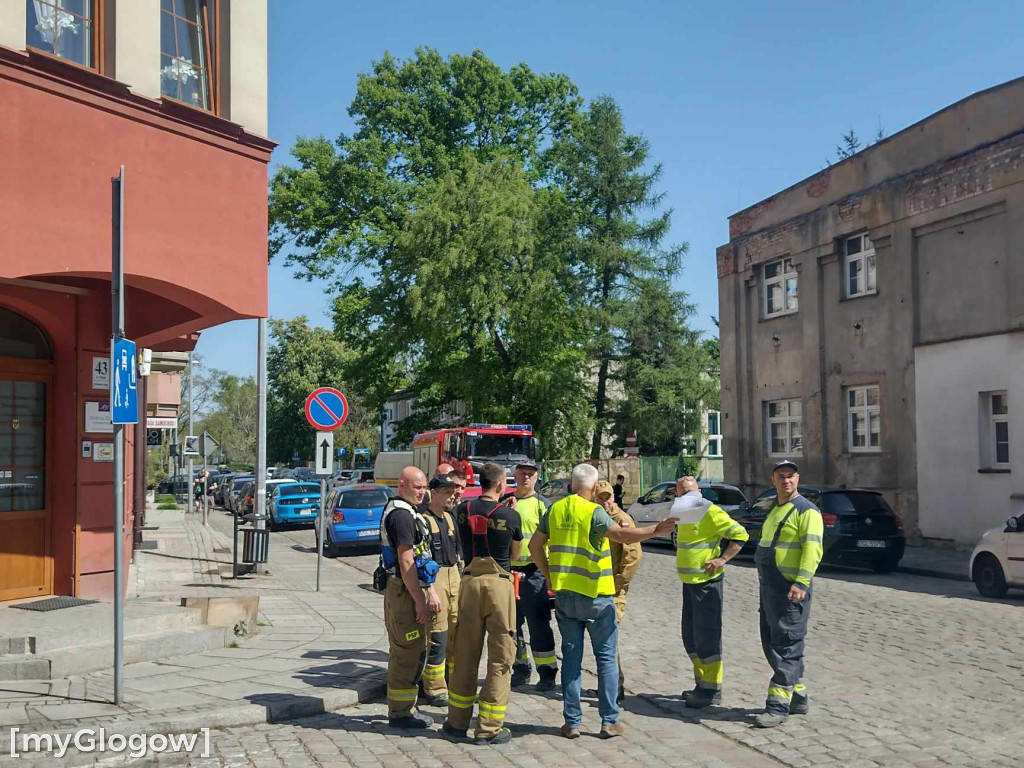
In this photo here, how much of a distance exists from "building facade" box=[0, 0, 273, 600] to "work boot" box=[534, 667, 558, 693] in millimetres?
5767

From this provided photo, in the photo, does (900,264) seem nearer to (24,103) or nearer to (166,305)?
(166,305)

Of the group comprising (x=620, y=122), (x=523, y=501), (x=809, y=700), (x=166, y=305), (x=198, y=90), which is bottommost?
(x=809, y=700)

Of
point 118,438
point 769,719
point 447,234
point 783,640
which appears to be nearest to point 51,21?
point 118,438

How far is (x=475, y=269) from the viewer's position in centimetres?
3750

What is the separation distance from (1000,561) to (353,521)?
13202 mm

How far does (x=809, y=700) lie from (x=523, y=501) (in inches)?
109

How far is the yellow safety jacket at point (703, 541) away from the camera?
26.5 ft

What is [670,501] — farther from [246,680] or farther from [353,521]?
[246,680]

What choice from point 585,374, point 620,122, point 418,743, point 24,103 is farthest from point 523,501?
point 620,122

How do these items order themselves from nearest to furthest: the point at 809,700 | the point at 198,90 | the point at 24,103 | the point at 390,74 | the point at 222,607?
the point at 809,700
the point at 24,103
the point at 222,607
the point at 198,90
the point at 390,74

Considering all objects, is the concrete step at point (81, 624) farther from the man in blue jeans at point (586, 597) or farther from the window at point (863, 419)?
the window at point (863, 419)

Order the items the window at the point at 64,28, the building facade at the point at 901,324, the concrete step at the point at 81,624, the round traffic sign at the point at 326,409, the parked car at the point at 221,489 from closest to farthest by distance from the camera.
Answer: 1. the concrete step at the point at 81,624
2. the window at the point at 64,28
3. the round traffic sign at the point at 326,409
4. the building facade at the point at 901,324
5. the parked car at the point at 221,489

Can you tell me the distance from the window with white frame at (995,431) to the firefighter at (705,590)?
1573 cm

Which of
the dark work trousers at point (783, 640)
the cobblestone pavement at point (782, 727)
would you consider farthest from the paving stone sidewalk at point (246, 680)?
the dark work trousers at point (783, 640)
